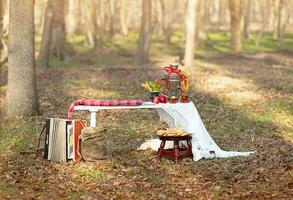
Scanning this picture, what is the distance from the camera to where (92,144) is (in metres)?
11.2

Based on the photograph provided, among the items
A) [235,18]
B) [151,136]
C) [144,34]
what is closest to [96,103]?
A: [151,136]

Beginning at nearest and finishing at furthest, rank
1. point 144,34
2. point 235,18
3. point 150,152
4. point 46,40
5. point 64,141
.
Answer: point 64,141, point 150,152, point 46,40, point 144,34, point 235,18

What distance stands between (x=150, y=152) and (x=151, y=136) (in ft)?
5.86

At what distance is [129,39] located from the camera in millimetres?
51469

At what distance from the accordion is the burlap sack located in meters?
0.18

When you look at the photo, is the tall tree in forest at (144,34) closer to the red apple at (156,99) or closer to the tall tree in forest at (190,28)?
the tall tree in forest at (190,28)

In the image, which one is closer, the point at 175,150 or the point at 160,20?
the point at 175,150

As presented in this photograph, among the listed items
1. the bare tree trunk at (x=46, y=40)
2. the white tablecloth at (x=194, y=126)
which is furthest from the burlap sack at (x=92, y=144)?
the bare tree trunk at (x=46, y=40)

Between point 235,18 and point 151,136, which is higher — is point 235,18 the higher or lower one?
the higher one

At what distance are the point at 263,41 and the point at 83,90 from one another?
3312 centimetres

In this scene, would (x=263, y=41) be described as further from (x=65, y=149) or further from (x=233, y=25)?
(x=65, y=149)

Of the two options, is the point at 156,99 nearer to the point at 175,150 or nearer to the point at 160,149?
the point at 160,149

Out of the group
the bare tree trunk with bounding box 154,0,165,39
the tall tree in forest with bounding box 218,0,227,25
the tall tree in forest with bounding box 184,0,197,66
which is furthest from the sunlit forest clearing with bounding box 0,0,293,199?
the tall tree in forest with bounding box 218,0,227,25

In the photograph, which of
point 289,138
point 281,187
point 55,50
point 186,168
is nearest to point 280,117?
point 289,138
